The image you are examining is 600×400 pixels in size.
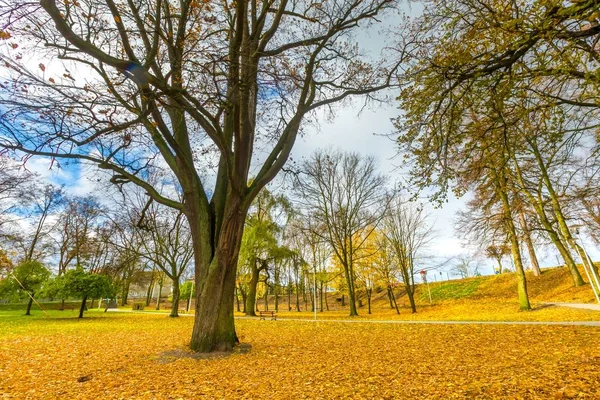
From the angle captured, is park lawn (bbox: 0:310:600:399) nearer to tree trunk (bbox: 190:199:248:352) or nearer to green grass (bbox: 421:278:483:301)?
tree trunk (bbox: 190:199:248:352)

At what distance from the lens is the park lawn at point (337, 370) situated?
3631mm

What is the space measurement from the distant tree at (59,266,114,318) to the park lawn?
12092mm

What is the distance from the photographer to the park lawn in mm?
3631

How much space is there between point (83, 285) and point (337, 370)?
19.8 meters

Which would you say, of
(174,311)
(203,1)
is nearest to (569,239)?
(203,1)

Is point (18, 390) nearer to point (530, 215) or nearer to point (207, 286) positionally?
point (207, 286)

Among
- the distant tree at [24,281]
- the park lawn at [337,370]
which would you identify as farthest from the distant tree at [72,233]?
the park lawn at [337,370]

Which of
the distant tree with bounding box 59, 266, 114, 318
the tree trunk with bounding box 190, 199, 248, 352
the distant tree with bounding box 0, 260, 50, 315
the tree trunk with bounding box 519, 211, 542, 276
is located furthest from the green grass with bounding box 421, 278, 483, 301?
the distant tree with bounding box 0, 260, 50, 315

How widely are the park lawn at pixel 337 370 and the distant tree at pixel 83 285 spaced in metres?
12.1

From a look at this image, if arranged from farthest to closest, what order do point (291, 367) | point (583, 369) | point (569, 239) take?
1. point (569, 239)
2. point (291, 367)
3. point (583, 369)

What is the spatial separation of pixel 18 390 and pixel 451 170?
8455 mm

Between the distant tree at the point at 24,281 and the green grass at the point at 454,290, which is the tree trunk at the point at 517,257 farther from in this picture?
the distant tree at the point at 24,281

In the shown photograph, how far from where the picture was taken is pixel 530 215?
15.3 metres

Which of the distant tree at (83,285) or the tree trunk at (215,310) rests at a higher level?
the distant tree at (83,285)
